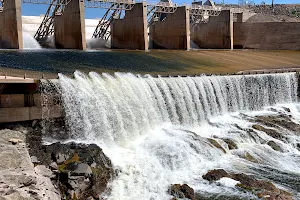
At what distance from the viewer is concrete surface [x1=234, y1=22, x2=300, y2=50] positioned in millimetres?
35062

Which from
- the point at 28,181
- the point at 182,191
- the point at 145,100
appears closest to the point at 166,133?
the point at 145,100

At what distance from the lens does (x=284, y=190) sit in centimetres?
1044

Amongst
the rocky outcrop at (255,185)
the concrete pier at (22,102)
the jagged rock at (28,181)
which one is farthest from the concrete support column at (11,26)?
the rocky outcrop at (255,185)

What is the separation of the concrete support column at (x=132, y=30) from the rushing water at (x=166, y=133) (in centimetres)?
1199

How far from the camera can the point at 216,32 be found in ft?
118

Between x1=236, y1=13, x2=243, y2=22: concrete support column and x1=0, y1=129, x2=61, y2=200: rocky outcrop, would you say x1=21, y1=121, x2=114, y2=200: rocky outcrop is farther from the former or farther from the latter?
x1=236, y1=13, x2=243, y2=22: concrete support column

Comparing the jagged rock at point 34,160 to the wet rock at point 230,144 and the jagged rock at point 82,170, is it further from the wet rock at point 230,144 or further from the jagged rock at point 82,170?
the wet rock at point 230,144

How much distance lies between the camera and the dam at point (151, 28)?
25.4 metres

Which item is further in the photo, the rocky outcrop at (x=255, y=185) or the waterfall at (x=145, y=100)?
the waterfall at (x=145, y=100)

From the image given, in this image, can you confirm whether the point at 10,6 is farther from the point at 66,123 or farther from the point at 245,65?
the point at 245,65

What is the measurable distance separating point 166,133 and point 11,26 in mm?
14570

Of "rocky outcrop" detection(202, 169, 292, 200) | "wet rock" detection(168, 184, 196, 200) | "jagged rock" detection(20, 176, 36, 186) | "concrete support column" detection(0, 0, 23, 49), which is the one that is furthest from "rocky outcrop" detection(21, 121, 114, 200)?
"concrete support column" detection(0, 0, 23, 49)

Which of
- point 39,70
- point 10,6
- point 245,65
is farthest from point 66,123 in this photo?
point 245,65

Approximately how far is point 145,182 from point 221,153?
152 inches
